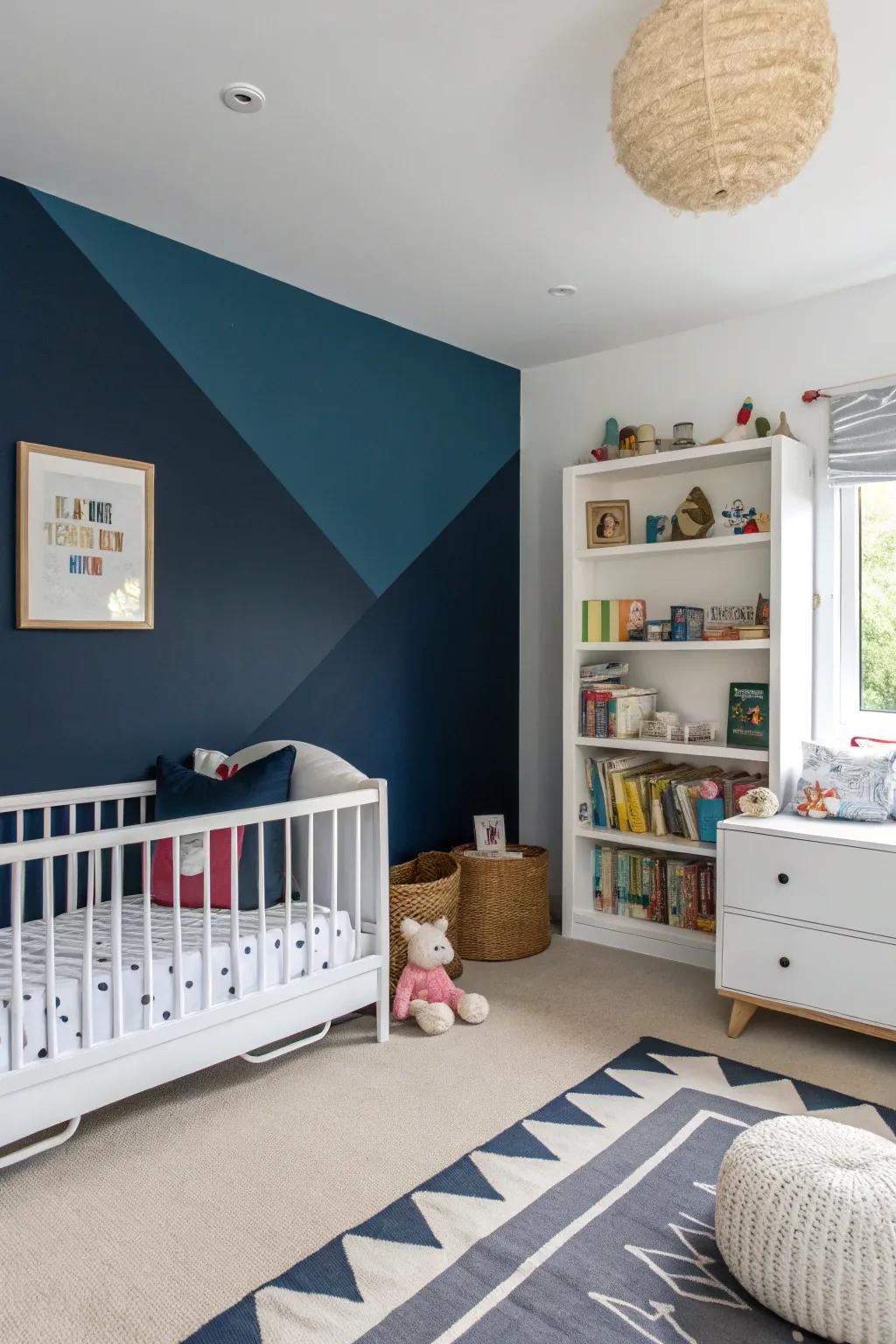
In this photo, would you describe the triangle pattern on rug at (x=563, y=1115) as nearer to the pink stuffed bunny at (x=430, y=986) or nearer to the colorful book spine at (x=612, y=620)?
the pink stuffed bunny at (x=430, y=986)

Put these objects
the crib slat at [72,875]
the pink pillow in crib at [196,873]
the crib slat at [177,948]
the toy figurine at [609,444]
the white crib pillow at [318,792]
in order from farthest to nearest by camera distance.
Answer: the toy figurine at [609,444] → the white crib pillow at [318,792] → the pink pillow in crib at [196,873] → the crib slat at [72,875] → the crib slat at [177,948]

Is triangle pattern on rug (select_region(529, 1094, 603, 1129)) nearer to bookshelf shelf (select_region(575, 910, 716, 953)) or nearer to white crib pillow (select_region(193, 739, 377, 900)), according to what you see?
white crib pillow (select_region(193, 739, 377, 900))

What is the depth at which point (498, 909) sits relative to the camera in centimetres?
348

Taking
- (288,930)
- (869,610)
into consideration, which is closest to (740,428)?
(869,610)

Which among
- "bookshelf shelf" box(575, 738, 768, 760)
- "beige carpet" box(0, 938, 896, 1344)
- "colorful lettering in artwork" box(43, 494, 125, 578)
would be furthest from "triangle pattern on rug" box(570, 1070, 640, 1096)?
"colorful lettering in artwork" box(43, 494, 125, 578)

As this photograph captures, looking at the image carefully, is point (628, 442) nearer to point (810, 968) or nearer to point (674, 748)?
point (674, 748)

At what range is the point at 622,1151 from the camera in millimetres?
2154

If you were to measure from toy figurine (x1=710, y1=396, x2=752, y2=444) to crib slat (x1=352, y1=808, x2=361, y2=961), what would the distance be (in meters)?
1.90

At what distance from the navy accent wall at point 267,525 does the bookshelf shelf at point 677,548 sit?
0.53 meters

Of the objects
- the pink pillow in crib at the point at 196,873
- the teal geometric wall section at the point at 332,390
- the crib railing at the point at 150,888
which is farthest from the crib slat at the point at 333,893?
the teal geometric wall section at the point at 332,390

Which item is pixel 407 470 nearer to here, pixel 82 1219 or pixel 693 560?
pixel 693 560

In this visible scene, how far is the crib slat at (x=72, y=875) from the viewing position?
2.49 m

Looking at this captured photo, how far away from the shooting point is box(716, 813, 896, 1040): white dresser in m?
2.57

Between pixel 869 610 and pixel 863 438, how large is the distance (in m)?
0.59
